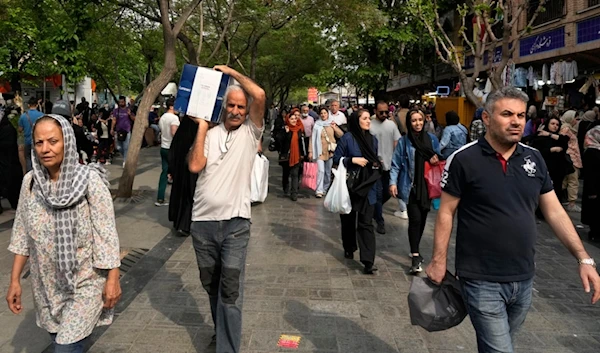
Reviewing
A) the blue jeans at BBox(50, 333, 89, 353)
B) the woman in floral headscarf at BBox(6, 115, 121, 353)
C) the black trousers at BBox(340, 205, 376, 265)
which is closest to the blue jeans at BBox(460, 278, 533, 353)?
the woman in floral headscarf at BBox(6, 115, 121, 353)

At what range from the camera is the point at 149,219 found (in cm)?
824

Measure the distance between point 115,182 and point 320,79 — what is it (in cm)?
1643

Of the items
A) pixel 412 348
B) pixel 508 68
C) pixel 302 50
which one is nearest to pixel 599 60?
pixel 508 68

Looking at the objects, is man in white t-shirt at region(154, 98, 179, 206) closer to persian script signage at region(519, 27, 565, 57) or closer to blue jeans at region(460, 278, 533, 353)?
blue jeans at region(460, 278, 533, 353)

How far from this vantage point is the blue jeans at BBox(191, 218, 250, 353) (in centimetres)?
341

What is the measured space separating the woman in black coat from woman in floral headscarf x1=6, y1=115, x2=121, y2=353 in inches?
245

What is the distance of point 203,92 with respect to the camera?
341 centimetres

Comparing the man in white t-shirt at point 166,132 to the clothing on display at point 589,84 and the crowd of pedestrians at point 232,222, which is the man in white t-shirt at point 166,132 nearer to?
the crowd of pedestrians at point 232,222

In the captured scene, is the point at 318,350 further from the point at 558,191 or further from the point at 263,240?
the point at 558,191

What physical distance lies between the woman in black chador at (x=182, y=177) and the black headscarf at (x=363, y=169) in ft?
5.91

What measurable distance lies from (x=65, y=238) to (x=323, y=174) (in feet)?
26.3

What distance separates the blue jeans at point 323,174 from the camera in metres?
10.3

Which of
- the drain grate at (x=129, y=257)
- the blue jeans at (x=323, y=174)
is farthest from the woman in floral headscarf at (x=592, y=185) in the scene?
the drain grate at (x=129, y=257)

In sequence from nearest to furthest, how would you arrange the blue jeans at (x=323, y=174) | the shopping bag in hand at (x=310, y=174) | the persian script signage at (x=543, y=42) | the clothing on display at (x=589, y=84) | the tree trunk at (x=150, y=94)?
the tree trunk at (x=150, y=94)
the shopping bag in hand at (x=310, y=174)
the blue jeans at (x=323, y=174)
the clothing on display at (x=589, y=84)
the persian script signage at (x=543, y=42)
